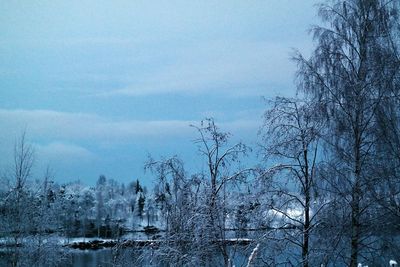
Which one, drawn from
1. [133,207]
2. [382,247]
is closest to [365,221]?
[382,247]

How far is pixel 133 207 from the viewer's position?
362 ft

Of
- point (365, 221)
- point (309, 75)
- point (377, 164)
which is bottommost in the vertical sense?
point (365, 221)

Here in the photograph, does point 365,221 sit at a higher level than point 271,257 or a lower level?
higher

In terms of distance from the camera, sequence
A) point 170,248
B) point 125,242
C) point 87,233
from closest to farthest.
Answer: point 170,248 < point 125,242 < point 87,233

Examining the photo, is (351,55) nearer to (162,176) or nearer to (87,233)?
(162,176)

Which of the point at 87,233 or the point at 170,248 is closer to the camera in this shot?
the point at 170,248

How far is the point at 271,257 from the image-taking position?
13.5m

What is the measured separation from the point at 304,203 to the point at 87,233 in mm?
79129

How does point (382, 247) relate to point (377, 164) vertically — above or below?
below

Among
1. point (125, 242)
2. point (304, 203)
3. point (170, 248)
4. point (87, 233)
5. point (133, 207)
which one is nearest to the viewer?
point (170, 248)

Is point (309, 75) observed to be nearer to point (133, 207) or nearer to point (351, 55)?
point (351, 55)

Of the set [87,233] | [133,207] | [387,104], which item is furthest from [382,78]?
[133,207]

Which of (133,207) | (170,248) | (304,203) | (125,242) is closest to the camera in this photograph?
(170,248)

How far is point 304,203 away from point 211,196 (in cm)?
269
